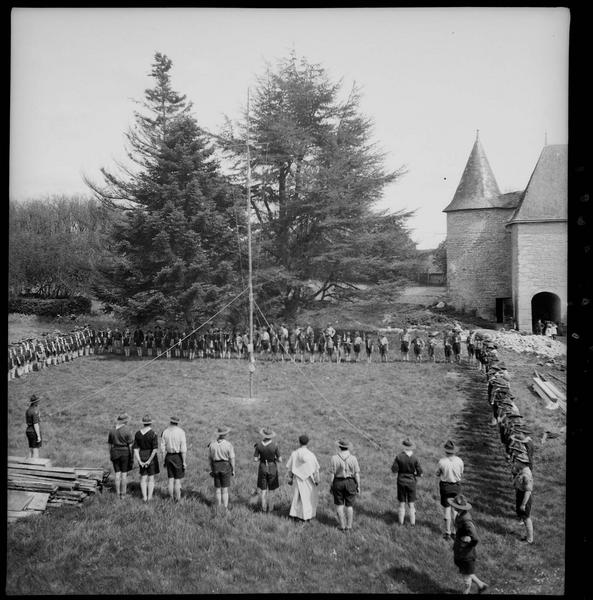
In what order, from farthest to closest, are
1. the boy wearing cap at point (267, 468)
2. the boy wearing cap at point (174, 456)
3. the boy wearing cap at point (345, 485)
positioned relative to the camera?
the boy wearing cap at point (174, 456), the boy wearing cap at point (267, 468), the boy wearing cap at point (345, 485)

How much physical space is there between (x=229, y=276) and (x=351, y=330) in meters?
2.76

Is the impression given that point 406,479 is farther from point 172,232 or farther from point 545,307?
point 172,232

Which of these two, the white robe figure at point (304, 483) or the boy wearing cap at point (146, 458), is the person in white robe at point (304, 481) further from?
the boy wearing cap at point (146, 458)

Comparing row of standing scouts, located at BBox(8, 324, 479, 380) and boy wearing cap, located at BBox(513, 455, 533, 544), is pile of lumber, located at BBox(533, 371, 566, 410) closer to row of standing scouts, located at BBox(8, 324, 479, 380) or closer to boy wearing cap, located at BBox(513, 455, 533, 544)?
row of standing scouts, located at BBox(8, 324, 479, 380)

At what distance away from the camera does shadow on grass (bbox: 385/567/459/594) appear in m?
6.39

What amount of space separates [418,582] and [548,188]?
675 cm

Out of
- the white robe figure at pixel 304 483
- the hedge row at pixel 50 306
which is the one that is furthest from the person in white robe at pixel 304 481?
the hedge row at pixel 50 306

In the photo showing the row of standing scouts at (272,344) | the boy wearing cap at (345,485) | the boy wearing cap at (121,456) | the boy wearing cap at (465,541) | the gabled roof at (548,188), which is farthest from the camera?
the row of standing scouts at (272,344)

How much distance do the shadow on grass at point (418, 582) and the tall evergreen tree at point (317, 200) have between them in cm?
517

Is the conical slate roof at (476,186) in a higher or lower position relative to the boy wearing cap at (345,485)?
higher

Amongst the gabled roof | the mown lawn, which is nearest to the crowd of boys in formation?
the mown lawn

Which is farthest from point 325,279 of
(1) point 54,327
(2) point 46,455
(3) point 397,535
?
(2) point 46,455

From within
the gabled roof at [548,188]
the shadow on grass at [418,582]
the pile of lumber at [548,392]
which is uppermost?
the gabled roof at [548,188]

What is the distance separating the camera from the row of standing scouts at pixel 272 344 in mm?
9234
